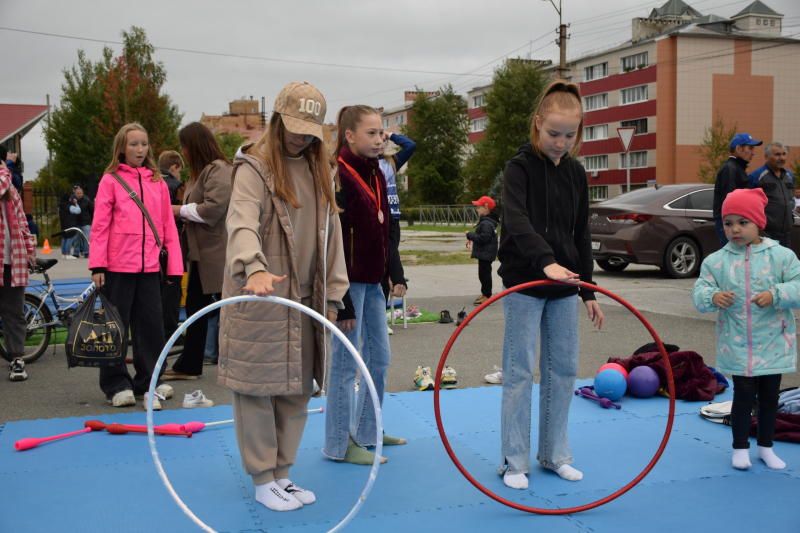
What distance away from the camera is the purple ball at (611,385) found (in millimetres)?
4883

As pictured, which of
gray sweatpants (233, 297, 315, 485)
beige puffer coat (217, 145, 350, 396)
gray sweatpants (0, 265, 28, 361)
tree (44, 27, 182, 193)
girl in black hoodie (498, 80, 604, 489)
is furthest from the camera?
tree (44, 27, 182, 193)

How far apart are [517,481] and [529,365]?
590 mm

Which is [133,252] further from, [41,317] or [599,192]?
[599,192]

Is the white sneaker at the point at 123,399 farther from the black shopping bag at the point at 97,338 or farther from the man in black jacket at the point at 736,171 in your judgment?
the man in black jacket at the point at 736,171

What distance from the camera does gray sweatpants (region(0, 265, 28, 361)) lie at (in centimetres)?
571

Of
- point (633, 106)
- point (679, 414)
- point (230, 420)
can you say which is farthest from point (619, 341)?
point (633, 106)

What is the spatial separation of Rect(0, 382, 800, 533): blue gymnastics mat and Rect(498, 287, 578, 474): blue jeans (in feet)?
0.77

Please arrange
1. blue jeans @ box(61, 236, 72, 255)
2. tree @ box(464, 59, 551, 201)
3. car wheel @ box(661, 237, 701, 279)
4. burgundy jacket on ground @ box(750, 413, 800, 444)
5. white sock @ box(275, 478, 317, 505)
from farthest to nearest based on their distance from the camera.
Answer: tree @ box(464, 59, 551, 201) → blue jeans @ box(61, 236, 72, 255) → car wheel @ box(661, 237, 701, 279) → burgundy jacket on ground @ box(750, 413, 800, 444) → white sock @ box(275, 478, 317, 505)

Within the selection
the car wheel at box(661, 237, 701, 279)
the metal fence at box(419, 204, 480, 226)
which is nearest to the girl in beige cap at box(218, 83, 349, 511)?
the car wheel at box(661, 237, 701, 279)

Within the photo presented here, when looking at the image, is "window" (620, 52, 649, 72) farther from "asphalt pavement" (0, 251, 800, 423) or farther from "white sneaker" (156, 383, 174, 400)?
"white sneaker" (156, 383, 174, 400)

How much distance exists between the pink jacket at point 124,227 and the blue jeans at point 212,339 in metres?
1.28

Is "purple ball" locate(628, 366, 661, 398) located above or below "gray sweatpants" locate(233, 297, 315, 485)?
below

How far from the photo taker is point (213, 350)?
6410 millimetres

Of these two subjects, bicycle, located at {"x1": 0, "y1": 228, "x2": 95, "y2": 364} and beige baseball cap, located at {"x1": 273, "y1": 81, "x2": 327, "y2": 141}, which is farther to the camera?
bicycle, located at {"x1": 0, "y1": 228, "x2": 95, "y2": 364}
